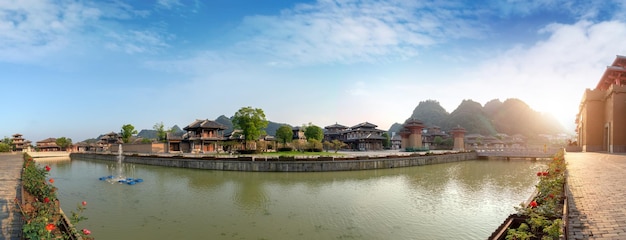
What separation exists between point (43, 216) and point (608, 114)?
48.7m

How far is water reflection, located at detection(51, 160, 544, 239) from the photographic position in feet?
40.0

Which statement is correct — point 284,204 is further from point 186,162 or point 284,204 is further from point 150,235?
point 186,162

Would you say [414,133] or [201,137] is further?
[414,133]

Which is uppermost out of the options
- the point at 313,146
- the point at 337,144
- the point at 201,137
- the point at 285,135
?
the point at 285,135

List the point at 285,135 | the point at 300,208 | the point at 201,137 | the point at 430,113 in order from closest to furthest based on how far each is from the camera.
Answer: the point at 300,208
the point at 201,137
the point at 285,135
the point at 430,113

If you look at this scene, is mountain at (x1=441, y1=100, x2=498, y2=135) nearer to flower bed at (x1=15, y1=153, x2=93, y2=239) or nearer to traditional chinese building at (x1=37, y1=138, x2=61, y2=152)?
flower bed at (x1=15, y1=153, x2=93, y2=239)

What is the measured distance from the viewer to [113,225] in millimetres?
13195

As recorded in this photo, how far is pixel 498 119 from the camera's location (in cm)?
12888

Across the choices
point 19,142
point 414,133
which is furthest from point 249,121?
point 19,142

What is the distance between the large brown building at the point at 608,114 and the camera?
32250 millimetres

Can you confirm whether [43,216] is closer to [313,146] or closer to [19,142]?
[313,146]

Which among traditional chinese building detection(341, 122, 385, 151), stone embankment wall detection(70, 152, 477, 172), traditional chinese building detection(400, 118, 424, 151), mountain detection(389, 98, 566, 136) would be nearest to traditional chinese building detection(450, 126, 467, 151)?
traditional chinese building detection(400, 118, 424, 151)

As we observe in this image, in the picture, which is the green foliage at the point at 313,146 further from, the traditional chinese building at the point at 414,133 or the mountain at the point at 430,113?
the mountain at the point at 430,113

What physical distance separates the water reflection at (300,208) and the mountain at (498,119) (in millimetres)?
102963
